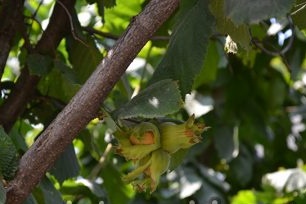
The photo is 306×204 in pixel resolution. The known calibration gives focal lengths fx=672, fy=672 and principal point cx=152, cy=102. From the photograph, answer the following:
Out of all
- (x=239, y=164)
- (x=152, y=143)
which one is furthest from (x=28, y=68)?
(x=239, y=164)

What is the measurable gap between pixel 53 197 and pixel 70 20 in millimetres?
212

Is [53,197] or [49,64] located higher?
[49,64]

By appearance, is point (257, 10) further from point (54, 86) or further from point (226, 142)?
point (226, 142)

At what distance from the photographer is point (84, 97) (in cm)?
59

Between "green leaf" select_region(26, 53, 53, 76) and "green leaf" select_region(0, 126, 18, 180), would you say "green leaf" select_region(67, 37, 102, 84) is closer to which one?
"green leaf" select_region(26, 53, 53, 76)

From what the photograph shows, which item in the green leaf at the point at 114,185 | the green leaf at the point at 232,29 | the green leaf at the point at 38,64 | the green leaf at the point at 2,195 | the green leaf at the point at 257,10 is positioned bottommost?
the green leaf at the point at 114,185

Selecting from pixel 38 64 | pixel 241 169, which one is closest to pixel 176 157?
pixel 38 64

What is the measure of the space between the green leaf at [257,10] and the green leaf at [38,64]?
32 centimetres

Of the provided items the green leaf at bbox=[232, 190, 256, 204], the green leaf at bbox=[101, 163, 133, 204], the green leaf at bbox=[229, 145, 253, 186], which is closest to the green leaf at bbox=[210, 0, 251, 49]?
the green leaf at bbox=[101, 163, 133, 204]

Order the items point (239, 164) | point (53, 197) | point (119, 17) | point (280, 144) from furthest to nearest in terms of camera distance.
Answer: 1. point (280, 144)
2. point (239, 164)
3. point (119, 17)
4. point (53, 197)

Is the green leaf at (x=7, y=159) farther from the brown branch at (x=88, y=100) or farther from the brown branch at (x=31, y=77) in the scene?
the brown branch at (x=31, y=77)

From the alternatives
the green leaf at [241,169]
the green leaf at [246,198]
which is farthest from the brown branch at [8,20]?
the green leaf at [241,169]

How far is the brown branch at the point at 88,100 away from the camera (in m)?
0.59

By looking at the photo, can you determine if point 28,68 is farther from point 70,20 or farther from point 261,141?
point 261,141
